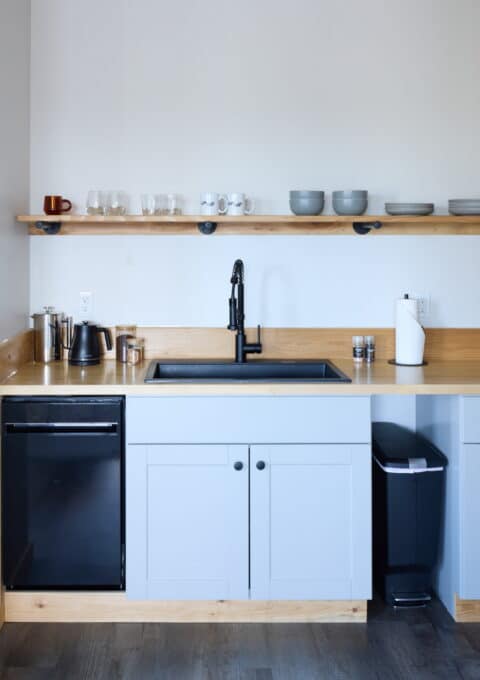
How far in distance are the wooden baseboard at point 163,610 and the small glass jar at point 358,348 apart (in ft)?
3.12

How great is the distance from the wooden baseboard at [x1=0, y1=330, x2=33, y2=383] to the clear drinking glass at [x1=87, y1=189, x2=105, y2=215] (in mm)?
537

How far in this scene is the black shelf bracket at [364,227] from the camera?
339 centimetres

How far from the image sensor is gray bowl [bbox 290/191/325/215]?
3.26 metres

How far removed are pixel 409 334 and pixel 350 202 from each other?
55 cm

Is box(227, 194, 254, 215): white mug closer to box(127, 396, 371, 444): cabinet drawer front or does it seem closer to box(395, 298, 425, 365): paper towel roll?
box(395, 298, 425, 365): paper towel roll

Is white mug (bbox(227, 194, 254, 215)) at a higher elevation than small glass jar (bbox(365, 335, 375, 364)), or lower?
higher

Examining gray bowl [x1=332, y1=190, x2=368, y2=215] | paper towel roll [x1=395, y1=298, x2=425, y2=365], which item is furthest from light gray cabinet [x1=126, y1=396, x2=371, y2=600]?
gray bowl [x1=332, y1=190, x2=368, y2=215]

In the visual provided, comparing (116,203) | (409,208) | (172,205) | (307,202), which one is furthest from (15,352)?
(409,208)

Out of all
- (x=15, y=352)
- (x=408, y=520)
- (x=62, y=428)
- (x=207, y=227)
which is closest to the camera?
(x=62, y=428)

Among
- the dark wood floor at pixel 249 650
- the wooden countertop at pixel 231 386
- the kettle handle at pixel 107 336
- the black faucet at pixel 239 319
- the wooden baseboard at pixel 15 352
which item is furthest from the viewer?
the kettle handle at pixel 107 336

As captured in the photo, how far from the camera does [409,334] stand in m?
3.25

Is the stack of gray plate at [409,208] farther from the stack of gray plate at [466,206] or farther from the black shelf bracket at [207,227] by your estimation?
the black shelf bracket at [207,227]

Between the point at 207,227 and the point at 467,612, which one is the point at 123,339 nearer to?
the point at 207,227

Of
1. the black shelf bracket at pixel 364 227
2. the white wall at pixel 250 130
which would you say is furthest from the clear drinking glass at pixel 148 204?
the black shelf bracket at pixel 364 227
